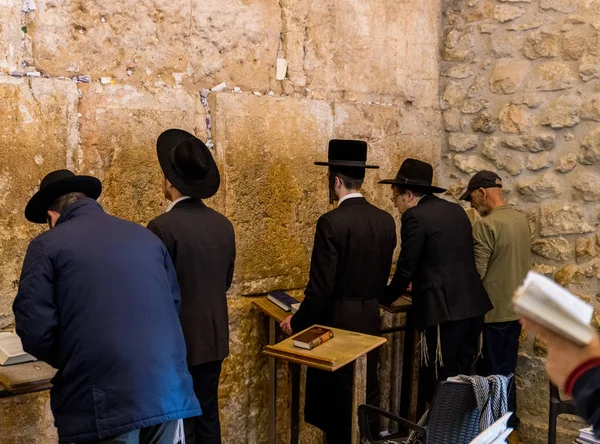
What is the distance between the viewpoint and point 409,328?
434 cm

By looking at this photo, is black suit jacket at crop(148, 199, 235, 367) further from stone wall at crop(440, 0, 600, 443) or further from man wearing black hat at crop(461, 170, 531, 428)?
stone wall at crop(440, 0, 600, 443)

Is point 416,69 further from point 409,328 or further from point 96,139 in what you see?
point 96,139

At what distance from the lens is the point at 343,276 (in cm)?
370

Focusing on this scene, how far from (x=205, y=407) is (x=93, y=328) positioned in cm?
113

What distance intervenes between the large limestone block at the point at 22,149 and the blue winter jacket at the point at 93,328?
0.81 m

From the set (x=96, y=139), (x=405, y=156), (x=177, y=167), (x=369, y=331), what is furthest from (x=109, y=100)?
(x=405, y=156)

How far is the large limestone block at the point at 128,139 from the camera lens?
3.51m

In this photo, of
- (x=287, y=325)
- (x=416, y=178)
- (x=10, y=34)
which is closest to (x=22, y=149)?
(x=10, y=34)

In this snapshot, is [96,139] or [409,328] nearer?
[96,139]

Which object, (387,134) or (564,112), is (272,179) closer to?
(387,134)

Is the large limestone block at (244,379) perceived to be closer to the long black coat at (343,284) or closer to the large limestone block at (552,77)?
the long black coat at (343,284)

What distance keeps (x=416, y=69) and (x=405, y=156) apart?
2.02ft

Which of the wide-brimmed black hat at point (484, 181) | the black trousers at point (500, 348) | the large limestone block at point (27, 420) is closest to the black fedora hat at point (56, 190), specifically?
the large limestone block at point (27, 420)

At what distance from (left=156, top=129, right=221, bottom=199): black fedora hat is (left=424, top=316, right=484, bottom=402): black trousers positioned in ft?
5.40
